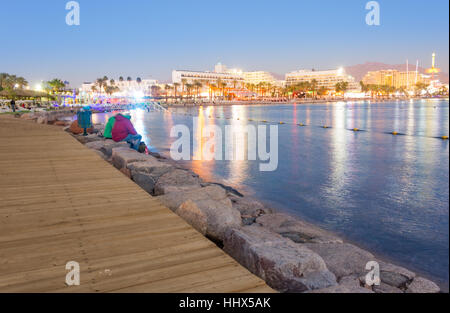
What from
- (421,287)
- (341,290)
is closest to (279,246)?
(341,290)

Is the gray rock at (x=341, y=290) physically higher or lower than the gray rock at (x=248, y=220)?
higher

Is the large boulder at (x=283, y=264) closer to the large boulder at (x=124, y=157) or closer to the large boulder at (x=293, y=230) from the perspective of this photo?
the large boulder at (x=293, y=230)

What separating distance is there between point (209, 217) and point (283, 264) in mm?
1977

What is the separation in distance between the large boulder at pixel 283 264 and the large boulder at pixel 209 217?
0.90 meters

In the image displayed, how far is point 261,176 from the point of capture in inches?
542

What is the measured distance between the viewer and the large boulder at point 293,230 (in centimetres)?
601

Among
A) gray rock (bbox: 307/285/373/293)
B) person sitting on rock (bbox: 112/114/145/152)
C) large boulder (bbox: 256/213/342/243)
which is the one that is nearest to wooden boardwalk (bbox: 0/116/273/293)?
gray rock (bbox: 307/285/373/293)

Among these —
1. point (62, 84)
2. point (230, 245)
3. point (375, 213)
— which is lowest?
point (375, 213)

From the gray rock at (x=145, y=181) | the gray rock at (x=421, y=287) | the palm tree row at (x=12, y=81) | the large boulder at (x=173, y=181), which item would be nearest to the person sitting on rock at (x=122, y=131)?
the gray rock at (x=145, y=181)

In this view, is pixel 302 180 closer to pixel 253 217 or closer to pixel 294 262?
pixel 253 217

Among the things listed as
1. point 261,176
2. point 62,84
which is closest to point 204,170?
point 261,176

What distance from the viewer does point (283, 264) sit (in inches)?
141

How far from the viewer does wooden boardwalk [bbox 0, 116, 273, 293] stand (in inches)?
124

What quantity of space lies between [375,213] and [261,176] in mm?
5180
